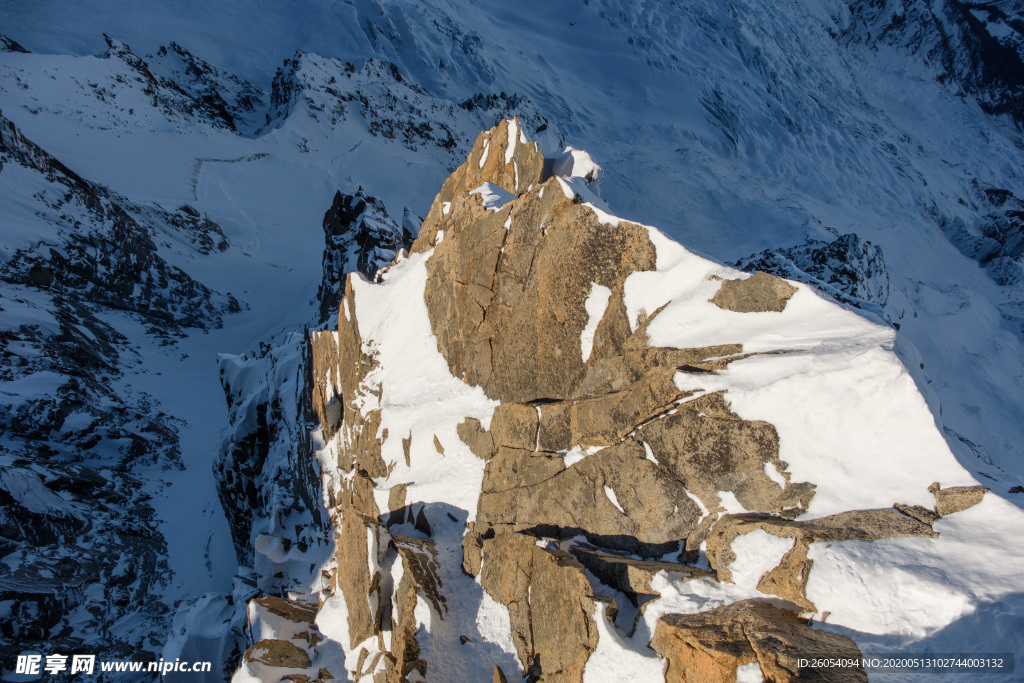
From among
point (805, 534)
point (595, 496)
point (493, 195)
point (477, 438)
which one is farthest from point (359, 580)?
point (493, 195)

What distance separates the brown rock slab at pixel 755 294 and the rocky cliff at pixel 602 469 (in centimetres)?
2

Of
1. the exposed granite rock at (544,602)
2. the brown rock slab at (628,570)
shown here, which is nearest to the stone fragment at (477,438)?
the exposed granite rock at (544,602)

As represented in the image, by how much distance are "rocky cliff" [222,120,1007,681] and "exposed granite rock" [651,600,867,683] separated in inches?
0.7

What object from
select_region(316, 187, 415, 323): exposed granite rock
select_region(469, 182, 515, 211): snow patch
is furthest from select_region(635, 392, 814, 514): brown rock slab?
select_region(316, 187, 415, 323): exposed granite rock

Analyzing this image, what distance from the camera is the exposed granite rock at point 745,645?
3670 millimetres

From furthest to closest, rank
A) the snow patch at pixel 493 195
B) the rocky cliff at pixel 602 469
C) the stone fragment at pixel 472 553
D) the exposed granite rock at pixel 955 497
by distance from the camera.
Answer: the snow patch at pixel 493 195 < the stone fragment at pixel 472 553 < the rocky cliff at pixel 602 469 < the exposed granite rock at pixel 955 497

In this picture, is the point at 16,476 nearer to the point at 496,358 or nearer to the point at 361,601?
the point at 361,601

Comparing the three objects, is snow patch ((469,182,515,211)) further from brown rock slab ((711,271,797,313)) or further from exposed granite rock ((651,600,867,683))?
exposed granite rock ((651,600,867,683))

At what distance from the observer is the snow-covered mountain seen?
4.83 meters

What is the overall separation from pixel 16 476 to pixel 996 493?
2026 centimetres

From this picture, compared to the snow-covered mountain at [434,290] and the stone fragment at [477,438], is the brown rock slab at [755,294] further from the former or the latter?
the stone fragment at [477,438]

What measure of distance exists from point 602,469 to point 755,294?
8.39 ft

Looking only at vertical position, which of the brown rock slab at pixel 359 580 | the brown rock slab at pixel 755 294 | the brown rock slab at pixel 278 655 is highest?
the brown rock slab at pixel 755 294

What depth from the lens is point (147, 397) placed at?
2022cm
